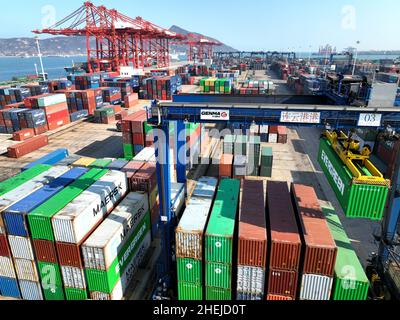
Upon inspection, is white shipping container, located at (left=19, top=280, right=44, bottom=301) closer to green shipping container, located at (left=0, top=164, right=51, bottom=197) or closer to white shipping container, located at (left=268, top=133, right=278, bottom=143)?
green shipping container, located at (left=0, top=164, right=51, bottom=197)

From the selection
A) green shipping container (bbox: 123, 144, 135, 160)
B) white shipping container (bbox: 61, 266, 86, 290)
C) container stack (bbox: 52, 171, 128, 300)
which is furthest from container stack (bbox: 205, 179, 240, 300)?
green shipping container (bbox: 123, 144, 135, 160)

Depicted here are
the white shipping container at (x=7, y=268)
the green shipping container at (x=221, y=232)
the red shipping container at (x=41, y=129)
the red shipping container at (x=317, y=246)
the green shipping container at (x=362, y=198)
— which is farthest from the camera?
the red shipping container at (x=41, y=129)

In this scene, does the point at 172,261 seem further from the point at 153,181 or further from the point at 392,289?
the point at 392,289

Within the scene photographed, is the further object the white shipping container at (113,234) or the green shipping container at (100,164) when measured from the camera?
the green shipping container at (100,164)

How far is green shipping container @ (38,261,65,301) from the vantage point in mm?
16688

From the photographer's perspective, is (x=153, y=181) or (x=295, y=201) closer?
(x=295, y=201)

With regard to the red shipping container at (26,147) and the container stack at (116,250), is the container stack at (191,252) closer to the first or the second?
the container stack at (116,250)

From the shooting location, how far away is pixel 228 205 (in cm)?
1834

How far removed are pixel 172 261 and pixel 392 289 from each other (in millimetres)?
13622

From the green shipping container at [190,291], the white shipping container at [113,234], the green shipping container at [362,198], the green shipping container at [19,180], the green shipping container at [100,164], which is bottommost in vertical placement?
the green shipping container at [190,291]

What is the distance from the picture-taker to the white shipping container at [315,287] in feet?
47.9

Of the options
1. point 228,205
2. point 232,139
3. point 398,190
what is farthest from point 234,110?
point 232,139

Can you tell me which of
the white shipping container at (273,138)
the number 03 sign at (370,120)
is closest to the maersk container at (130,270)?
the number 03 sign at (370,120)

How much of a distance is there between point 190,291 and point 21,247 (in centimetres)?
1075
